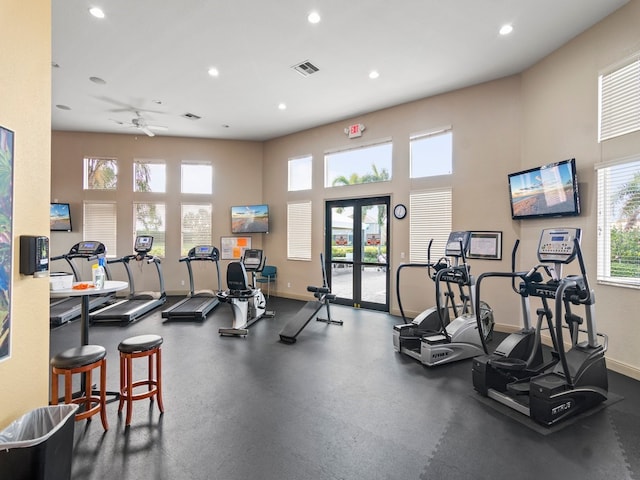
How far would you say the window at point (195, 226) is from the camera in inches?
331

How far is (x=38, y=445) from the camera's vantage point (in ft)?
5.22

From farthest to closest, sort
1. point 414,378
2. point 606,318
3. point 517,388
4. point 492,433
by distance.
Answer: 1. point 606,318
2. point 414,378
3. point 517,388
4. point 492,433

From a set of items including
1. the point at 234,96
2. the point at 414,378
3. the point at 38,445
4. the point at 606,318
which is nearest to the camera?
the point at 38,445

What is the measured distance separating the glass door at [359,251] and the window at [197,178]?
346 cm

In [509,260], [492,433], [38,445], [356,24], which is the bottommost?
[492,433]

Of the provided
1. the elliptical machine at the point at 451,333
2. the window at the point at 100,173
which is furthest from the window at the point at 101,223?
the elliptical machine at the point at 451,333

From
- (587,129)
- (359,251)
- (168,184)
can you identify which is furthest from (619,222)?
(168,184)

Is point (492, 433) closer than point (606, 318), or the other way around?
point (492, 433)

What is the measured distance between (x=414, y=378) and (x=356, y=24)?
4.33 metres

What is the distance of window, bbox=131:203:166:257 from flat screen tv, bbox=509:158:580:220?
26.0ft

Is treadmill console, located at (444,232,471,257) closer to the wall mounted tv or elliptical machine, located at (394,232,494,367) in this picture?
elliptical machine, located at (394,232,494,367)

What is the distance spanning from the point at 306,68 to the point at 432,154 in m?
2.82

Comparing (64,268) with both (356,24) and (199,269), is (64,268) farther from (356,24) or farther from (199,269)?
(356,24)

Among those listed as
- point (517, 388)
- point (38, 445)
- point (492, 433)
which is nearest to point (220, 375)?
point (38, 445)
